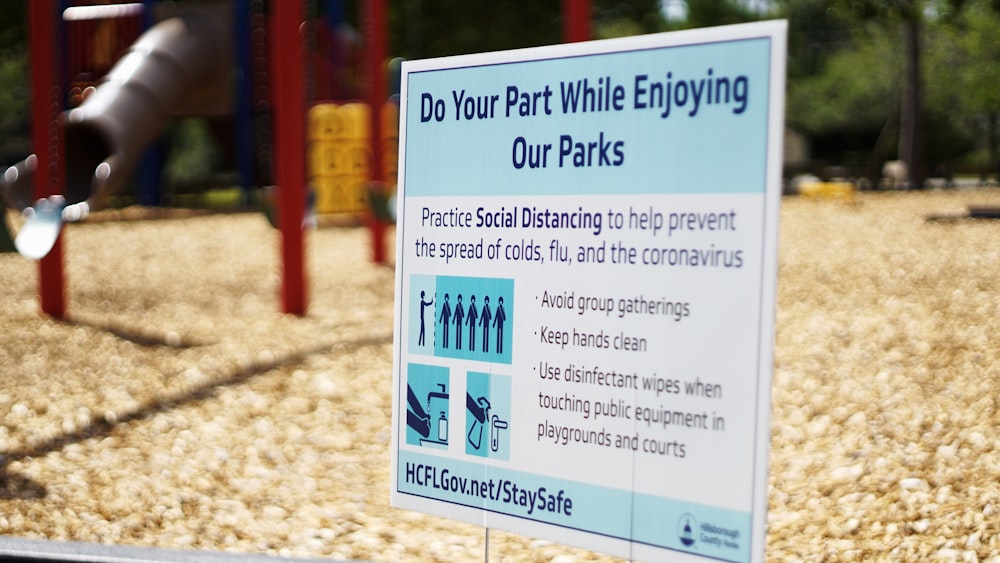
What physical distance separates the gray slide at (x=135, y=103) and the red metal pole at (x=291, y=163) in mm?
3053

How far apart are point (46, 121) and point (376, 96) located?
373cm

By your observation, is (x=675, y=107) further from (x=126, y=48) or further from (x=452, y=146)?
Answer: (x=126, y=48)

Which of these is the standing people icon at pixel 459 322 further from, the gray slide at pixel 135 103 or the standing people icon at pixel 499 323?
the gray slide at pixel 135 103

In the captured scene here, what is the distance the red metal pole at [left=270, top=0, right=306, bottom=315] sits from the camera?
750 centimetres

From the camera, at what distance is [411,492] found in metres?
2.70

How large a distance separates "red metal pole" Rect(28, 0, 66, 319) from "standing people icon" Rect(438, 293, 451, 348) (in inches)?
201

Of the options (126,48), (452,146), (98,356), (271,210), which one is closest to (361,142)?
(126,48)

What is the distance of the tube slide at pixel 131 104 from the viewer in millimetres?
11502

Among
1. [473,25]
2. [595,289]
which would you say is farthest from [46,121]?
[473,25]

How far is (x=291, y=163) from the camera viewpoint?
7.63m

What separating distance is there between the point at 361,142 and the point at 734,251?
12.9 m

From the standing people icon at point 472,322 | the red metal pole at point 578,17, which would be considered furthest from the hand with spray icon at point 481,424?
the red metal pole at point 578,17

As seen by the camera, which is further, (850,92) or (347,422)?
(850,92)

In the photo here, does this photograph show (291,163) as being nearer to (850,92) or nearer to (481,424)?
(481,424)
